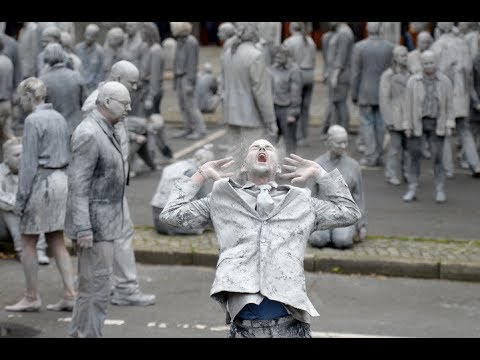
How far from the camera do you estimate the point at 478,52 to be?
17.4m

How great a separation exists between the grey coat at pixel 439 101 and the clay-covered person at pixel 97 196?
6.33m

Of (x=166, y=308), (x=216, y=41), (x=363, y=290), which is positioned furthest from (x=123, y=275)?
(x=216, y=41)

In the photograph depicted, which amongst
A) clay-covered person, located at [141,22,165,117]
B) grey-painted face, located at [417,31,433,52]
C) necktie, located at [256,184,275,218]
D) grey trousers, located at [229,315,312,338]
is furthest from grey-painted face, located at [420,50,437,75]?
grey trousers, located at [229,315,312,338]

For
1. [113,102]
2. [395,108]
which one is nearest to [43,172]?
[113,102]

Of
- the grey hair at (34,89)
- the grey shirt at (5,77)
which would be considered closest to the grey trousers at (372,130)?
the grey shirt at (5,77)

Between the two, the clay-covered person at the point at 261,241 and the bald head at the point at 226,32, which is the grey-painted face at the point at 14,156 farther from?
the bald head at the point at 226,32

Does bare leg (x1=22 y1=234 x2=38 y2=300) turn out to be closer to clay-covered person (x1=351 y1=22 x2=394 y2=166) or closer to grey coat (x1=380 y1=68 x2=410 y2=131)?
grey coat (x1=380 y1=68 x2=410 y2=131)

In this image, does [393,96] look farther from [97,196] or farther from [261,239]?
[261,239]

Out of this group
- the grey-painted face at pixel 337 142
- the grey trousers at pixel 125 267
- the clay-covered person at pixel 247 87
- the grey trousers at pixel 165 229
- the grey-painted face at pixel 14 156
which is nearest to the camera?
the grey trousers at pixel 125 267

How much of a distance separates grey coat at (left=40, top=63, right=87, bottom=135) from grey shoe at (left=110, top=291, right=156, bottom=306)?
108 inches

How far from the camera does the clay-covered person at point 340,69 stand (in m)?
19.2

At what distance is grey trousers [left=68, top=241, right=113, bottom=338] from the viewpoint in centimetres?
945

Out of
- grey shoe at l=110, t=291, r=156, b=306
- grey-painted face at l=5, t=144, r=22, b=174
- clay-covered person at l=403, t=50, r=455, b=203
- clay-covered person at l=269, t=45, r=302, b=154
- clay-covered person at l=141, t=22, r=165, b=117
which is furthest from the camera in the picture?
clay-covered person at l=141, t=22, r=165, b=117

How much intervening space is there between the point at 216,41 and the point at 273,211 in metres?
29.6
